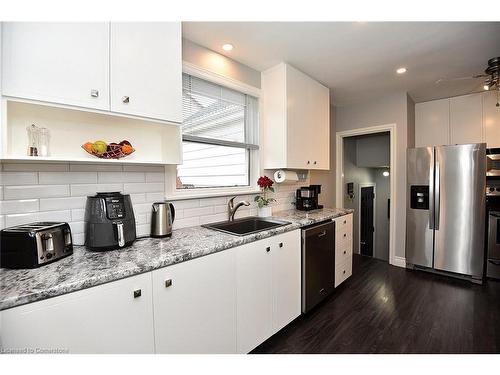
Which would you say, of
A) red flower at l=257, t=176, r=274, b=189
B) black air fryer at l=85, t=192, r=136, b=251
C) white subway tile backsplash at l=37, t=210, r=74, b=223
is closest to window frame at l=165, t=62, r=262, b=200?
red flower at l=257, t=176, r=274, b=189

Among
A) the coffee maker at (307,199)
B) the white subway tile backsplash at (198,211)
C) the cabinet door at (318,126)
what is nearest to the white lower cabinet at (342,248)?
the coffee maker at (307,199)

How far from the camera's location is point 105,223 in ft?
4.11

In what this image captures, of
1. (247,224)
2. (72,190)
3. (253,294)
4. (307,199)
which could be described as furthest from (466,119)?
(72,190)

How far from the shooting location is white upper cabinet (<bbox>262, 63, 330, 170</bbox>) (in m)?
2.35

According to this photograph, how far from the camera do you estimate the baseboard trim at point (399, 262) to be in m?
3.24

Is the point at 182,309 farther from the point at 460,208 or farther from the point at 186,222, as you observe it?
the point at 460,208

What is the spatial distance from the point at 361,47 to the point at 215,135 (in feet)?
4.97

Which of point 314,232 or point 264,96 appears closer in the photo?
point 314,232

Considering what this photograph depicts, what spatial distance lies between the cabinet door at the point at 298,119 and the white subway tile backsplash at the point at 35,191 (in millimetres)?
1826

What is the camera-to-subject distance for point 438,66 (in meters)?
2.41

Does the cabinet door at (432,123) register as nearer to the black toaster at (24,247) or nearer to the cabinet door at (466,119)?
the cabinet door at (466,119)
